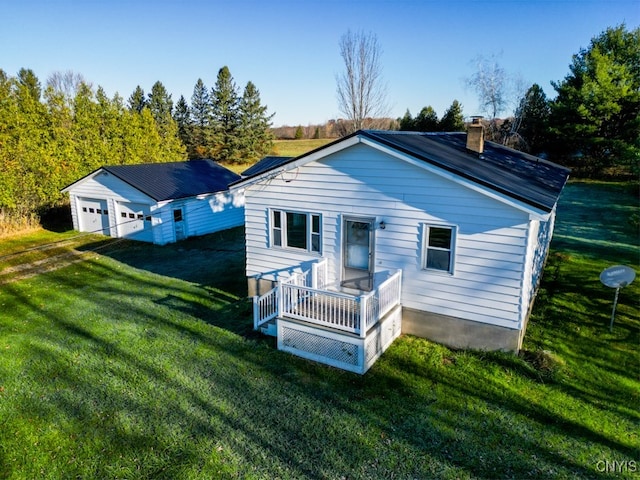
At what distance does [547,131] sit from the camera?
122ft

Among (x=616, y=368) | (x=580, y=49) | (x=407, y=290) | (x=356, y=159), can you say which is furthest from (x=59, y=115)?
(x=580, y=49)

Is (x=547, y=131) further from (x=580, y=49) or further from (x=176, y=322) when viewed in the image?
(x=176, y=322)

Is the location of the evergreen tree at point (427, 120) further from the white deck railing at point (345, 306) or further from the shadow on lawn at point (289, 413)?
the shadow on lawn at point (289, 413)

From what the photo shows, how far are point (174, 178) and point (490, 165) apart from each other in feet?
56.6

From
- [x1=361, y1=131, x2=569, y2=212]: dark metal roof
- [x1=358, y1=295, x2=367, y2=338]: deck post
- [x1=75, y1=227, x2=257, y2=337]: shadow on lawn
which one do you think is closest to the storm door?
[x1=358, y1=295, x2=367, y2=338]: deck post

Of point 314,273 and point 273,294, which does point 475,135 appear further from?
point 273,294

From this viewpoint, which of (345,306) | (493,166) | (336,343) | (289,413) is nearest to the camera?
(289,413)

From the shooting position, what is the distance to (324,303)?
9281 mm

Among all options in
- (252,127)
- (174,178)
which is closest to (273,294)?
(174,178)

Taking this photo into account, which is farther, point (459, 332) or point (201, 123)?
point (201, 123)

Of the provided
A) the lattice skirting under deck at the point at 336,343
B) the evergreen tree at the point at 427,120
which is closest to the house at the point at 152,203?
the lattice skirting under deck at the point at 336,343

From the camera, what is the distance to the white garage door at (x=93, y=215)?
2170cm

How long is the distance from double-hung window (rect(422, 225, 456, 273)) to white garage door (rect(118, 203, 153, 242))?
49.6 ft

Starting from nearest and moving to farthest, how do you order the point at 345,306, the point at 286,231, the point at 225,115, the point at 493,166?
the point at 345,306 < the point at 493,166 < the point at 286,231 < the point at 225,115
